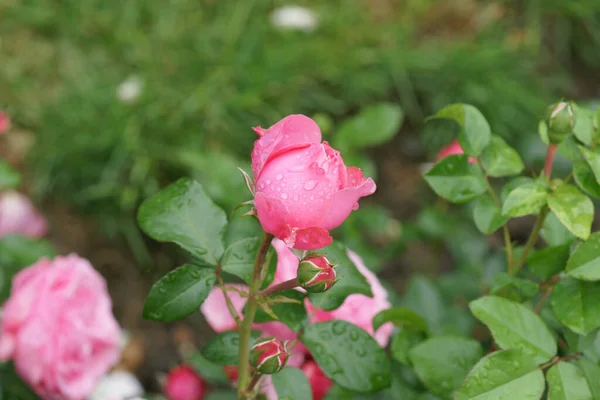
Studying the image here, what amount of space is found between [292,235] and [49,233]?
1.71 metres

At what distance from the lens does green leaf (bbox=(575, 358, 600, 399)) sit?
1.71ft

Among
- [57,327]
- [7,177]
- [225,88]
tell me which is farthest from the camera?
[225,88]

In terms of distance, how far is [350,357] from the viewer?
57 centimetres

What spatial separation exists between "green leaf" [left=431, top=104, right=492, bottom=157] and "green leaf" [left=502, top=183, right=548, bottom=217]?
0.23 ft

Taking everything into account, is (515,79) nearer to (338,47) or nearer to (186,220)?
(338,47)

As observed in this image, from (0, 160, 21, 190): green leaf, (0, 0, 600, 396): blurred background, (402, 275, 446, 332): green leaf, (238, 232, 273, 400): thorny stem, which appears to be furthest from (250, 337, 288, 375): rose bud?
(0, 0, 600, 396): blurred background

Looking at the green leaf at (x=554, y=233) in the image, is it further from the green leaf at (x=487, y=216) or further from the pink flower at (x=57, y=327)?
the pink flower at (x=57, y=327)

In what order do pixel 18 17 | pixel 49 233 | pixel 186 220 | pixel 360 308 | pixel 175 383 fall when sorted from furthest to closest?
pixel 18 17, pixel 49 233, pixel 175 383, pixel 360 308, pixel 186 220

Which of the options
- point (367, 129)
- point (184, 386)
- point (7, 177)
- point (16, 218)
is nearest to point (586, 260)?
point (184, 386)

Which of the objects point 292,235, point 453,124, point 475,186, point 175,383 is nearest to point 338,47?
point 453,124

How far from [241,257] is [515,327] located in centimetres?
24

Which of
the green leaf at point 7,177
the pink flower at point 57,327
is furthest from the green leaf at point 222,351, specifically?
the green leaf at point 7,177

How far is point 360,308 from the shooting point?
67 cm

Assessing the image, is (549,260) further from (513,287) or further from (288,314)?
(288,314)
